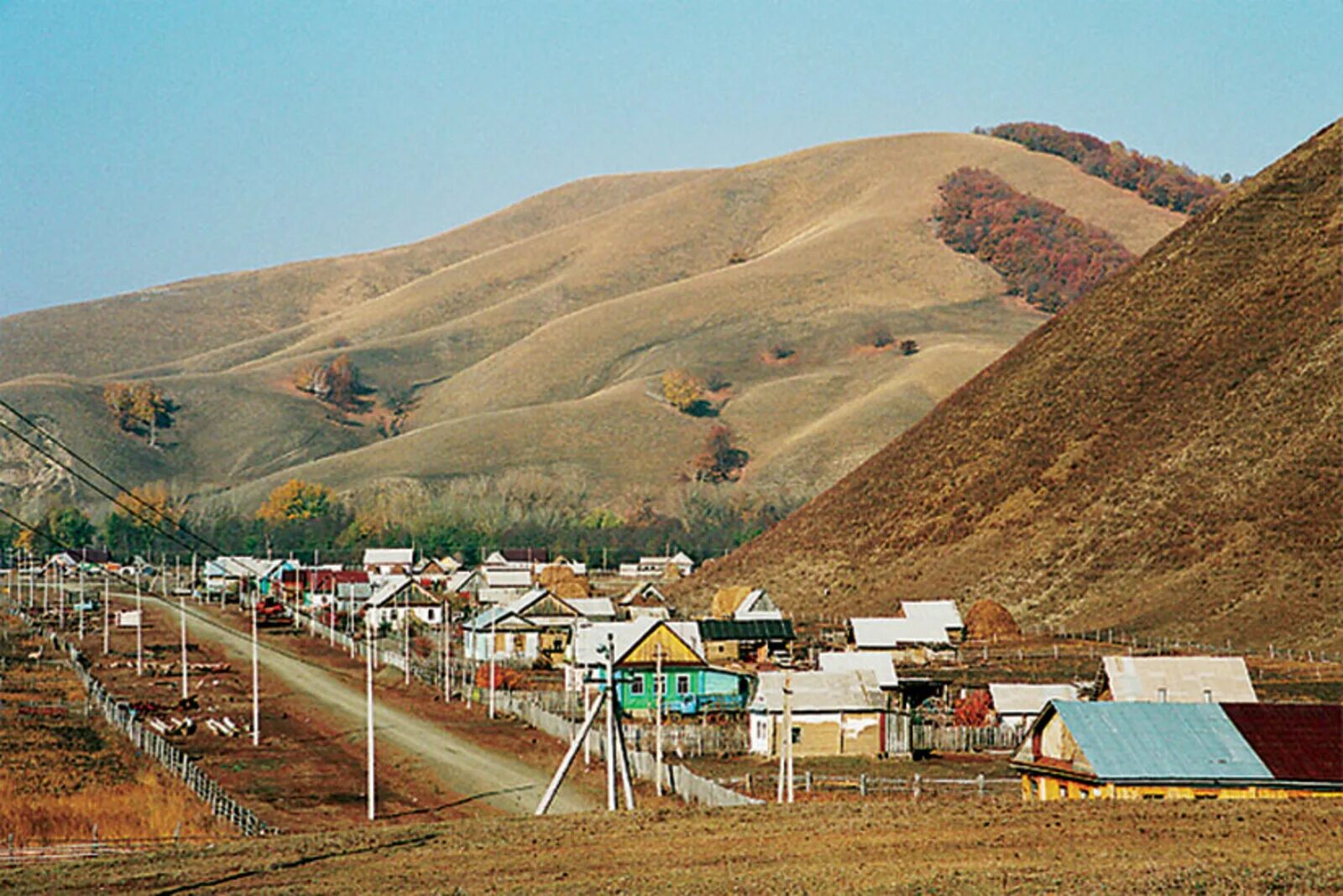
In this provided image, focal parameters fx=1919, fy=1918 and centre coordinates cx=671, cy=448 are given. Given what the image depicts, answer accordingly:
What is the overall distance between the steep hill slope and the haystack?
375 centimetres

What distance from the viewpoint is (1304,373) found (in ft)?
366

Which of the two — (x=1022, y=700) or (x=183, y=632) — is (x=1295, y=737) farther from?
(x=183, y=632)

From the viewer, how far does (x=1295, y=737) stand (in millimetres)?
38344

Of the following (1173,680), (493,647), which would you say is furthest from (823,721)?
(493,647)

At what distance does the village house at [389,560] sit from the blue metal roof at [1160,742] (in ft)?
391

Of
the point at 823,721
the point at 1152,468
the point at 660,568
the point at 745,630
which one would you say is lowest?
the point at 823,721

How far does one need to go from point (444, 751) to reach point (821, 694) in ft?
37.1

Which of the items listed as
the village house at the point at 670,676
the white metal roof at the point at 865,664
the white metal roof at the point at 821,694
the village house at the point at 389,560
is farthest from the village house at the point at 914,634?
the village house at the point at 389,560

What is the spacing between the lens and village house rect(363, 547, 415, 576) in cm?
15700

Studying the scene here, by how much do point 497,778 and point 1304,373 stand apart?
74.3 metres

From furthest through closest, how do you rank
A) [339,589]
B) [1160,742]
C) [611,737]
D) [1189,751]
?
1. [339,589]
2. [611,737]
3. [1160,742]
4. [1189,751]

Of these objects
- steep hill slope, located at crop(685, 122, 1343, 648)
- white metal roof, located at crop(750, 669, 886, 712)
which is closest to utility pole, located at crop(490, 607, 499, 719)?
white metal roof, located at crop(750, 669, 886, 712)

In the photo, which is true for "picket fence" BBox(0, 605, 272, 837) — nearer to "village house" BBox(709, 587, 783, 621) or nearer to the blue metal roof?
the blue metal roof

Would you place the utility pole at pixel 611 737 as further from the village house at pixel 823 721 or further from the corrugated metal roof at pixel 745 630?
the corrugated metal roof at pixel 745 630
